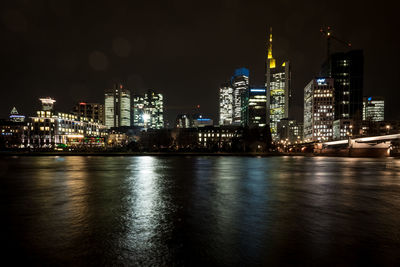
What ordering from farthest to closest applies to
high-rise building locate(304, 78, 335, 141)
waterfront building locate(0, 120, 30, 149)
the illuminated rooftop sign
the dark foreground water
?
the illuminated rooftop sign, high-rise building locate(304, 78, 335, 141), waterfront building locate(0, 120, 30, 149), the dark foreground water

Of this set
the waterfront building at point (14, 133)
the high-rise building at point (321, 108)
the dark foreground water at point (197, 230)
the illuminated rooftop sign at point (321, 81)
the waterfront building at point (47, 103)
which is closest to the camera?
the dark foreground water at point (197, 230)

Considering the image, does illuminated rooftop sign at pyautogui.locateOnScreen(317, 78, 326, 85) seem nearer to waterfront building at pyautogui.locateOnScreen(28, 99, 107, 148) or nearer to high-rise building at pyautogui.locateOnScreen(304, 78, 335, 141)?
Answer: high-rise building at pyautogui.locateOnScreen(304, 78, 335, 141)

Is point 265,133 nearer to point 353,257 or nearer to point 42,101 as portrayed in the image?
point 353,257

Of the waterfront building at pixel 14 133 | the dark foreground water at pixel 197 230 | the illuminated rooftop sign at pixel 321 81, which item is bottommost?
the dark foreground water at pixel 197 230

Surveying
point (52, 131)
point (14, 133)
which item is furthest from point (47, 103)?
Result: point (14, 133)

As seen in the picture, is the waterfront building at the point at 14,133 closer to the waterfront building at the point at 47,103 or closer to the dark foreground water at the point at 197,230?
the waterfront building at the point at 47,103

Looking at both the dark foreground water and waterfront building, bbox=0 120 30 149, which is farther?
waterfront building, bbox=0 120 30 149

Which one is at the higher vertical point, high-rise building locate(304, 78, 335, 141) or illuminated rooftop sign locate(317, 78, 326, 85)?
illuminated rooftop sign locate(317, 78, 326, 85)

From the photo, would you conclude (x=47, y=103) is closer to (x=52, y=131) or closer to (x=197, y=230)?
(x=52, y=131)

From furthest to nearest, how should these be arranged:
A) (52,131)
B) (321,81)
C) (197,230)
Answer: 1. (321,81)
2. (52,131)
3. (197,230)

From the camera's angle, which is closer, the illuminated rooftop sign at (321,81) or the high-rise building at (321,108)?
the high-rise building at (321,108)

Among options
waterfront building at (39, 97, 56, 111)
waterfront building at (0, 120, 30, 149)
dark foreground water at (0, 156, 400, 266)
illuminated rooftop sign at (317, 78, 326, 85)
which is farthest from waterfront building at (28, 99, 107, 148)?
illuminated rooftop sign at (317, 78, 326, 85)

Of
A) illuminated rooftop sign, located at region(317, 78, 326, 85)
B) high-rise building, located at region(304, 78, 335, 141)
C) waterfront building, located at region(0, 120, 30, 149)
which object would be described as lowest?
waterfront building, located at region(0, 120, 30, 149)

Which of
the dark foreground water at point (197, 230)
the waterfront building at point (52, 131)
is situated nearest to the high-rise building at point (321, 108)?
the waterfront building at point (52, 131)
